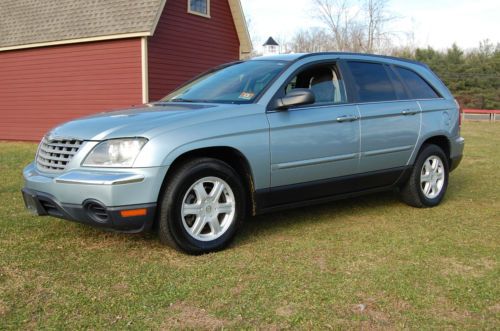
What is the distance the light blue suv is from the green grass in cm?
33

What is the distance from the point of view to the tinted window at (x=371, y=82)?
5258 mm

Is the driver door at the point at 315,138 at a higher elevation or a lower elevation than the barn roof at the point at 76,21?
lower

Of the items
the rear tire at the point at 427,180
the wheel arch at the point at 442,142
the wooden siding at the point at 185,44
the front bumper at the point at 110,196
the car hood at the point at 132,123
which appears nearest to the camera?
the front bumper at the point at 110,196

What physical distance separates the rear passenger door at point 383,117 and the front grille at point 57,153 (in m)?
2.64

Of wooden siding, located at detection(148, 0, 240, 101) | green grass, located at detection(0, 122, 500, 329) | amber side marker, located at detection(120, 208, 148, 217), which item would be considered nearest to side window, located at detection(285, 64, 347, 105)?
green grass, located at detection(0, 122, 500, 329)

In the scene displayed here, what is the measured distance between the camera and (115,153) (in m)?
3.82

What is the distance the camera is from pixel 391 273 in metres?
3.71

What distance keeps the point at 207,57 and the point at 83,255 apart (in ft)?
44.1

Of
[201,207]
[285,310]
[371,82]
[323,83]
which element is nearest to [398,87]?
[371,82]

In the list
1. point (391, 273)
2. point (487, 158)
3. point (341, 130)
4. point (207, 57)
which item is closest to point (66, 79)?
point (207, 57)

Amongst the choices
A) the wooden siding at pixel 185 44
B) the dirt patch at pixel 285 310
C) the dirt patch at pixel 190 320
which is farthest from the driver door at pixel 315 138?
the wooden siding at pixel 185 44

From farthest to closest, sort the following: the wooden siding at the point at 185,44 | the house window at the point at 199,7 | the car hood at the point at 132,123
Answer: the house window at the point at 199,7
the wooden siding at the point at 185,44
the car hood at the point at 132,123

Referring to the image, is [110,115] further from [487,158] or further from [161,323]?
[487,158]

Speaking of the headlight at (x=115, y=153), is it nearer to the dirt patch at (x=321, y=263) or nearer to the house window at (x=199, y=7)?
the dirt patch at (x=321, y=263)
